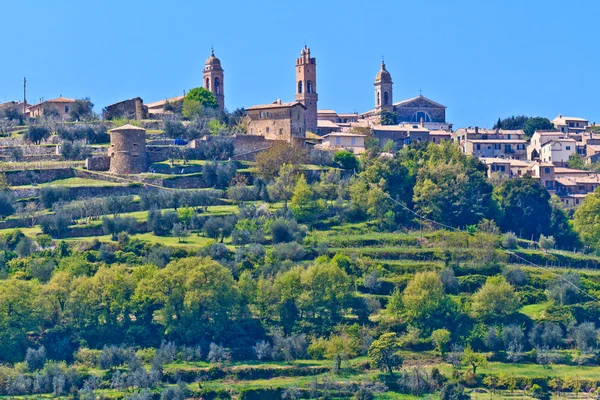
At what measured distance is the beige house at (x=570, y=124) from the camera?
96938mm

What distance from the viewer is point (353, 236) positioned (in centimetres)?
6669

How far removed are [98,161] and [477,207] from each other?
1827cm

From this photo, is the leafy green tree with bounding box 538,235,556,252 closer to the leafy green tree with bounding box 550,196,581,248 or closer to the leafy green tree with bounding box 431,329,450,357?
the leafy green tree with bounding box 550,196,581,248

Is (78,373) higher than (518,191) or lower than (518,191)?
lower

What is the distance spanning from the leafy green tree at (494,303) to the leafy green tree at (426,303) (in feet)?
3.86

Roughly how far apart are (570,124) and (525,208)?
2823 cm

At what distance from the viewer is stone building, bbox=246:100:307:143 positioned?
8125 centimetres

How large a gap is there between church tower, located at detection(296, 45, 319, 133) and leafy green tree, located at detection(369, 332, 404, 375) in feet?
118

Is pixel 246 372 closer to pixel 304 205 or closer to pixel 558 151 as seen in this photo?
pixel 304 205

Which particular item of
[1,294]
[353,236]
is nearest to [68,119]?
[353,236]

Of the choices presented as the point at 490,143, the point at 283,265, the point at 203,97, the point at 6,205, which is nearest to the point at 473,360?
the point at 283,265

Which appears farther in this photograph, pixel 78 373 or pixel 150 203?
pixel 150 203

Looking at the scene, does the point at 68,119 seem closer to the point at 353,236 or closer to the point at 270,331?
the point at 353,236

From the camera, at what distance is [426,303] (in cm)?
5803
